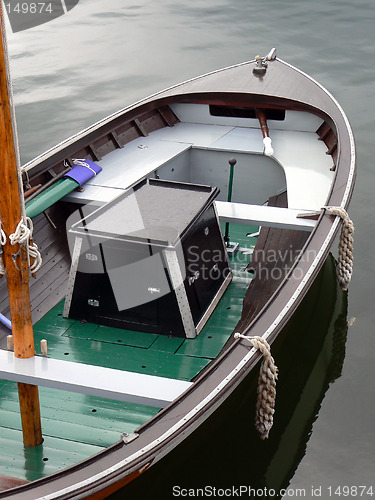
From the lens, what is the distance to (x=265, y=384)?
6.03 meters

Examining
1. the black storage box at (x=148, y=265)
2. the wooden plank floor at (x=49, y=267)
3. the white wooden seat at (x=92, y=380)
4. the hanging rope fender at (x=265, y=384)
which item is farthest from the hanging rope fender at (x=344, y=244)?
the wooden plank floor at (x=49, y=267)

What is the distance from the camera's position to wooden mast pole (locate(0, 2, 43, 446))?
15.9ft

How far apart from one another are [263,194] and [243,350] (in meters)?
4.59

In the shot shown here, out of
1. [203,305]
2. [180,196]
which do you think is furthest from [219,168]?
[203,305]

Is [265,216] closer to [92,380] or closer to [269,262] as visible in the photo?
[269,262]

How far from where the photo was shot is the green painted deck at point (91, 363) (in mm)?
5984

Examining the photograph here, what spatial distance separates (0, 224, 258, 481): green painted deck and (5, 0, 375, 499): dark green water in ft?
2.13

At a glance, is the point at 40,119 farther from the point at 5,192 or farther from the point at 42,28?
the point at 5,192

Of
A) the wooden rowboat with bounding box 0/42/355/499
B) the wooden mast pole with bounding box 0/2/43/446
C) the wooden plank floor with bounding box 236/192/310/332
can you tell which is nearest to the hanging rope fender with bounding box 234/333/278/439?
the wooden rowboat with bounding box 0/42/355/499

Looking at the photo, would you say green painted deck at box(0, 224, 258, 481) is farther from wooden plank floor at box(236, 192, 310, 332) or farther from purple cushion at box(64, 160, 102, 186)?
purple cushion at box(64, 160, 102, 186)

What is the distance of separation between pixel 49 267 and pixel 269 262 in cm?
264

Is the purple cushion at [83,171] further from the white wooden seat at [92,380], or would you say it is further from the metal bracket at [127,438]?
the metal bracket at [127,438]

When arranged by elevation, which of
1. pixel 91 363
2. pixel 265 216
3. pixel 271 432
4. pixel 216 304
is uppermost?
pixel 265 216

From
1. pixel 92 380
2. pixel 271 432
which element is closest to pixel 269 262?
pixel 271 432
